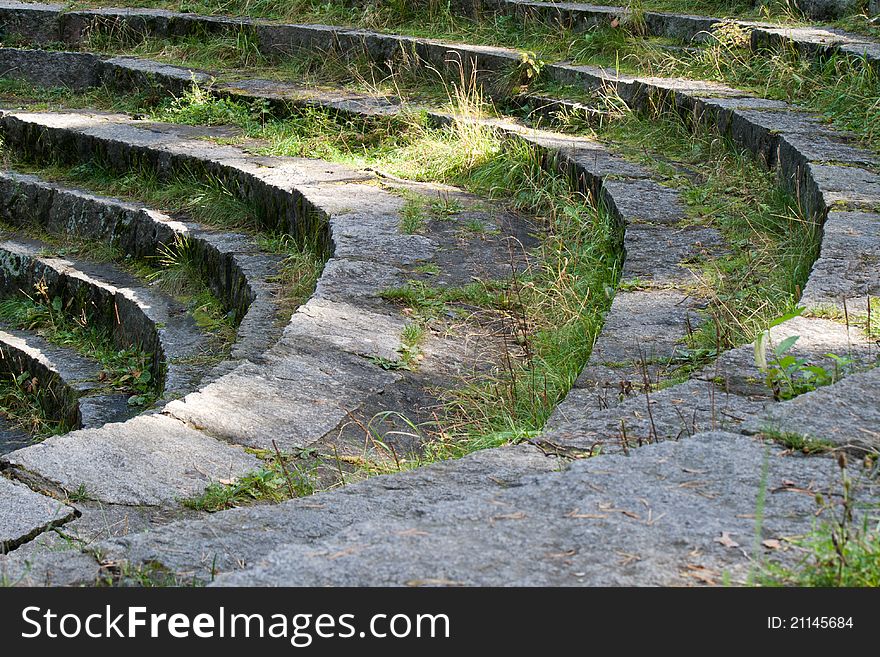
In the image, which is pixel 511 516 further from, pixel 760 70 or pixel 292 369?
pixel 760 70

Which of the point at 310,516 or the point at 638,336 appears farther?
the point at 638,336

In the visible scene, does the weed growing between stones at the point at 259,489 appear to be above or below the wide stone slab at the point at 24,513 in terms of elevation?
below

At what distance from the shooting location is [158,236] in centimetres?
637

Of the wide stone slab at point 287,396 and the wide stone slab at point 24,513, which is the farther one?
the wide stone slab at point 287,396

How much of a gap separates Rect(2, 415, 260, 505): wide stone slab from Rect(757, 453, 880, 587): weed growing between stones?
193 centimetres

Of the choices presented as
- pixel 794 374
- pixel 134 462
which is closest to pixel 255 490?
pixel 134 462

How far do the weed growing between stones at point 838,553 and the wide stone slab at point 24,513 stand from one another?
75.4 inches

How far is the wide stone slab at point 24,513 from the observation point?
273 cm

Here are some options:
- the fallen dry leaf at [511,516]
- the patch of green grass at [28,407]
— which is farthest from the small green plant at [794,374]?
the patch of green grass at [28,407]

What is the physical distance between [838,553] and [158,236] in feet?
17.7

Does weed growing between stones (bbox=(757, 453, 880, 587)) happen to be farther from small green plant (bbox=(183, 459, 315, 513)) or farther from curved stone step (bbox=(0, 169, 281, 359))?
curved stone step (bbox=(0, 169, 281, 359))

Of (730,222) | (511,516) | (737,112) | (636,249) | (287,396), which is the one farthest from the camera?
(737,112)

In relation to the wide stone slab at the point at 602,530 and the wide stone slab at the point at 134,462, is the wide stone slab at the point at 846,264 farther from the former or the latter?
the wide stone slab at the point at 134,462

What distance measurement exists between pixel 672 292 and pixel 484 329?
33.9 inches
